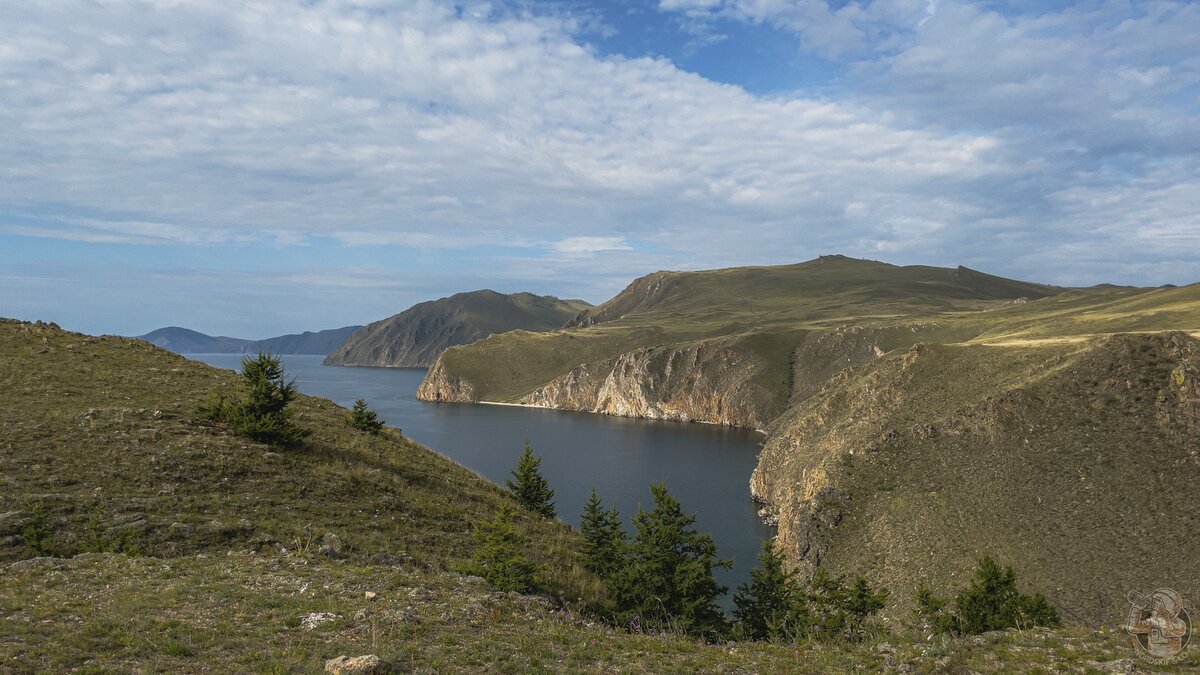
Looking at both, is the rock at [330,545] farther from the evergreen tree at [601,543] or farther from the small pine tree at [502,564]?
the evergreen tree at [601,543]

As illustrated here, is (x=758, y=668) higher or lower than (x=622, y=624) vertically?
higher

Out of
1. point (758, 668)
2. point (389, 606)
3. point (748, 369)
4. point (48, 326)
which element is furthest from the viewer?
point (748, 369)

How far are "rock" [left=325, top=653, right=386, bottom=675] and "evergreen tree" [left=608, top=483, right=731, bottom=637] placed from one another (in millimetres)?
10175

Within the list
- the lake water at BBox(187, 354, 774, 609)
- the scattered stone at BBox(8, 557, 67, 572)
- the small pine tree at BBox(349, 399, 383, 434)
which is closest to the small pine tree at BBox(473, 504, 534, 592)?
the scattered stone at BBox(8, 557, 67, 572)

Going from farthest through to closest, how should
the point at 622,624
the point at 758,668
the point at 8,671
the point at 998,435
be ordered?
the point at 998,435 → the point at 622,624 → the point at 758,668 → the point at 8,671

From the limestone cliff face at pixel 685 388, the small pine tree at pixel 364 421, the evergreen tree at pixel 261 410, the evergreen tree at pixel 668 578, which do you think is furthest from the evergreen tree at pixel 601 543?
the limestone cliff face at pixel 685 388

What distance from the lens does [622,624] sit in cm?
1842

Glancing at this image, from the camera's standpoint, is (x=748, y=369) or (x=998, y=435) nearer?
(x=998, y=435)

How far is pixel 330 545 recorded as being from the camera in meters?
18.3

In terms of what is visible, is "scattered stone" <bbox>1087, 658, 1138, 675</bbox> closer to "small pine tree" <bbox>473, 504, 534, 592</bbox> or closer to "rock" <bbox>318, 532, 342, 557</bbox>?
"small pine tree" <bbox>473, 504, 534, 592</bbox>

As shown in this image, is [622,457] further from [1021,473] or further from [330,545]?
[330,545]

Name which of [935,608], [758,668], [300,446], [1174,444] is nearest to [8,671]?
[758,668]

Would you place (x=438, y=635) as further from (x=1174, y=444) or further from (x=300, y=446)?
(x=1174, y=444)

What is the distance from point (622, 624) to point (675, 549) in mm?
4685
